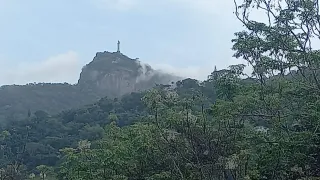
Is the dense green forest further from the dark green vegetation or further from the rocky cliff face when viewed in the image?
the rocky cliff face

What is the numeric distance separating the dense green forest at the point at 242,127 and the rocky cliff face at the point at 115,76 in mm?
45344

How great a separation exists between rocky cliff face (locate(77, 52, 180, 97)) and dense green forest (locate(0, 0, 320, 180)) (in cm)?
4534

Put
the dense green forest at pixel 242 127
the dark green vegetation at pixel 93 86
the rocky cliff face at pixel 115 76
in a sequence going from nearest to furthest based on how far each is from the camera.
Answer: the dense green forest at pixel 242 127, the dark green vegetation at pixel 93 86, the rocky cliff face at pixel 115 76

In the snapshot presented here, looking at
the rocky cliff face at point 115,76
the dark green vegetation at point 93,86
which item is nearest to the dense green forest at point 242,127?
the dark green vegetation at point 93,86

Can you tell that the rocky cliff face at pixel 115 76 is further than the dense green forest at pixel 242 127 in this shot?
Yes

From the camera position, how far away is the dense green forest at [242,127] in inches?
392

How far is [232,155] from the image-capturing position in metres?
9.51

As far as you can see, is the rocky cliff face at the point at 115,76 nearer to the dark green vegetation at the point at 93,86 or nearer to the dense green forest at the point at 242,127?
the dark green vegetation at the point at 93,86

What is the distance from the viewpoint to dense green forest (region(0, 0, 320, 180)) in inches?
392

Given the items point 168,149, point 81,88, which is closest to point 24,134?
point 168,149

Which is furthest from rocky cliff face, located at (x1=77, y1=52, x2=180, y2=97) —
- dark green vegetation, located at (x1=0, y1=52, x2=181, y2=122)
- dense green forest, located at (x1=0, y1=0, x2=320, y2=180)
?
dense green forest, located at (x1=0, y1=0, x2=320, y2=180)

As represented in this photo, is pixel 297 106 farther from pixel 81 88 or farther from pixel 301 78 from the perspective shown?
pixel 81 88

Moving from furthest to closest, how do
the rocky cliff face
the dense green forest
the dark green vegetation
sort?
the rocky cliff face
the dark green vegetation
the dense green forest

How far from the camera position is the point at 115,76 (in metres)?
59.0
